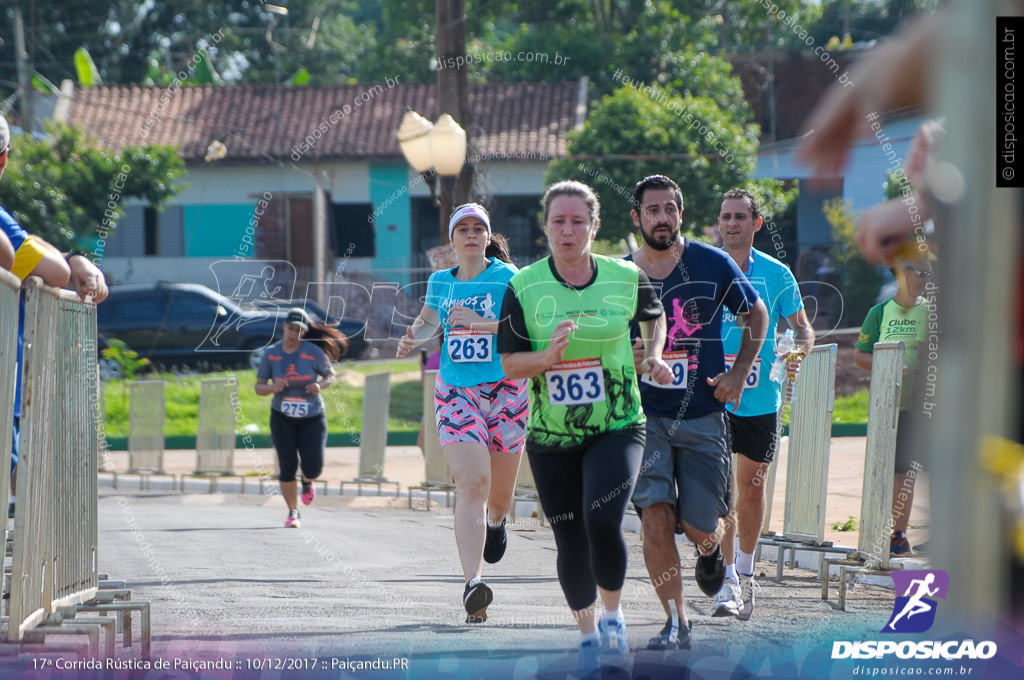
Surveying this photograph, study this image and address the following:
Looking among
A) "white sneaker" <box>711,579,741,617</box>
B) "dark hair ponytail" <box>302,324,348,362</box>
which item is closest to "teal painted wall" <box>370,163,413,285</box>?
Answer: "dark hair ponytail" <box>302,324,348,362</box>

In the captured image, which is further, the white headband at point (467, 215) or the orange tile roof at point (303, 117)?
the orange tile roof at point (303, 117)

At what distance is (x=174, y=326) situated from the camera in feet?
82.3

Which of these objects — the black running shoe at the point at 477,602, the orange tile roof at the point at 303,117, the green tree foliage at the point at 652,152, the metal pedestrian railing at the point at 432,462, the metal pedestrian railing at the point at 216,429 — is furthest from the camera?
the orange tile roof at the point at 303,117

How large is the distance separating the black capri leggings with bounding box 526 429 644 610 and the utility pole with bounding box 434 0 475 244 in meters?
7.19

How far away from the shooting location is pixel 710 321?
5.62m

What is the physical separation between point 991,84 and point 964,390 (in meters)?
0.40

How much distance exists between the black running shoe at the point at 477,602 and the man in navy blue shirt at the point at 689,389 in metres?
0.90

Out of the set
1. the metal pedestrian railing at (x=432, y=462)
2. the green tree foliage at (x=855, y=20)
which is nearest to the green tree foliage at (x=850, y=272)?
the metal pedestrian railing at (x=432, y=462)

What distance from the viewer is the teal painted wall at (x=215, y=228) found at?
102 ft

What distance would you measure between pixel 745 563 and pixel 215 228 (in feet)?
85.7

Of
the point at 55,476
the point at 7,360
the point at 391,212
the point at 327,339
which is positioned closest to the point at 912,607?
the point at 55,476

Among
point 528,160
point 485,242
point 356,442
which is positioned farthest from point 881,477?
point 528,160

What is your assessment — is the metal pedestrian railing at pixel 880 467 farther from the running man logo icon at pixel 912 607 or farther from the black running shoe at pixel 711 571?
the running man logo icon at pixel 912 607

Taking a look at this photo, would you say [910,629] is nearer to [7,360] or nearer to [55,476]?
[55,476]
